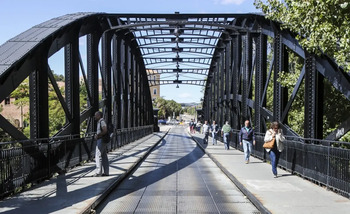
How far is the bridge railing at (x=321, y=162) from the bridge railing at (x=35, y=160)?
6.57 m

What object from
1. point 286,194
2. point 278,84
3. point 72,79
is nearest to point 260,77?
point 278,84

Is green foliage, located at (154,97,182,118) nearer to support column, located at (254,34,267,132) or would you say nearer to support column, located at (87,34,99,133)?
support column, located at (87,34,99,133)

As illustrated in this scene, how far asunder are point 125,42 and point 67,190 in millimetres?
22787

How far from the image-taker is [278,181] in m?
10.4

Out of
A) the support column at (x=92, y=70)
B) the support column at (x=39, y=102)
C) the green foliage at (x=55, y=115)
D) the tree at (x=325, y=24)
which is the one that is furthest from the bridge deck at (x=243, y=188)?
the green foliage at (x=55, y=115)

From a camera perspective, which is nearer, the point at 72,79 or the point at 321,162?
the point at 321,162

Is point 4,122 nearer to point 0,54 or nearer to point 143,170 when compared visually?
point 0,54

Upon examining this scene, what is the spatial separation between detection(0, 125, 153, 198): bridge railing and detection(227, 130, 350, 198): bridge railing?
657cm

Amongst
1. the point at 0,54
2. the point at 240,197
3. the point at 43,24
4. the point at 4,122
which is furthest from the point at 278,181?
the point at 43,24

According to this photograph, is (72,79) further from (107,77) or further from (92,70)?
(107,77)

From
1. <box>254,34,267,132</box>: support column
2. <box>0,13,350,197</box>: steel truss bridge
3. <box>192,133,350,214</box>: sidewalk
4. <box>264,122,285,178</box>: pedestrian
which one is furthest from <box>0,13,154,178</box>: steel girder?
<box>254,34,267,132</box>: support column

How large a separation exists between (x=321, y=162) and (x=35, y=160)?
21.7 feet

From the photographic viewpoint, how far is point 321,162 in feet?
31.4

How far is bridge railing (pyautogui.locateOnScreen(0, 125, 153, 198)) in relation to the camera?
811 cm
